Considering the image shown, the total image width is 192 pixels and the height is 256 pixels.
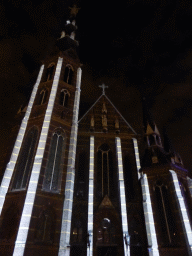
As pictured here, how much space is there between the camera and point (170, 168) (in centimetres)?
1920

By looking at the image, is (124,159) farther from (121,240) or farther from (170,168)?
(121,240)

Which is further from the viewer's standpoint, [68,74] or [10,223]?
[68,74]

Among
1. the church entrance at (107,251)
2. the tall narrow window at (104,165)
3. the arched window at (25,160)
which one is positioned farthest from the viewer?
the tall narrow window at (104,165)

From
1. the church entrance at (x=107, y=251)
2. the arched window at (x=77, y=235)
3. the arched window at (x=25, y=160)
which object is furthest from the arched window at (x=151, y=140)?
the arched window at (x=25, y=160)

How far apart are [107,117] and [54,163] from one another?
9.66m

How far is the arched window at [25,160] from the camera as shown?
1661 centimetres

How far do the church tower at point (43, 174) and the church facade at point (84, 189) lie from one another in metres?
0.07

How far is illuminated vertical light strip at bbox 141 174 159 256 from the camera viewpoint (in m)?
15.7

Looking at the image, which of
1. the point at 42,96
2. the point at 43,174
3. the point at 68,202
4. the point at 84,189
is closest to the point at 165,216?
the point at 84,189

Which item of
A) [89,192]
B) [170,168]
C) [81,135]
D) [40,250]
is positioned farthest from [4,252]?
[170,168]

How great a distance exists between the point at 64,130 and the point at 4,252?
36.7 feet

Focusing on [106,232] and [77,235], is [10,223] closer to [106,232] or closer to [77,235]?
[77,235]

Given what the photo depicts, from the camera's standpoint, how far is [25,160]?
58.9 feet

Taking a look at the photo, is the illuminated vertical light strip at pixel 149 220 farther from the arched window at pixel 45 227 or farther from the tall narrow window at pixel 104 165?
the arched window at pixel 45 227
